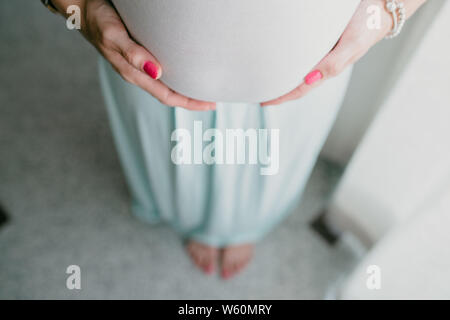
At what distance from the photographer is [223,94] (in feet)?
1.55

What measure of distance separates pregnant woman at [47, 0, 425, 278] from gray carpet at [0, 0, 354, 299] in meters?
0.09

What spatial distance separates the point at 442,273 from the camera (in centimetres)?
61

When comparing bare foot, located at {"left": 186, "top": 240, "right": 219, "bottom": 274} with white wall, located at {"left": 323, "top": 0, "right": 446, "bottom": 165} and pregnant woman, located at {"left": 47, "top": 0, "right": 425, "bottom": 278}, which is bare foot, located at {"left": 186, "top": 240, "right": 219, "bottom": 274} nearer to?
pregnant woman, located at {"left": 47, "top": 0, "right": 425, "bottom": 278}

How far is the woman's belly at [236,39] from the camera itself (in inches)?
13.9

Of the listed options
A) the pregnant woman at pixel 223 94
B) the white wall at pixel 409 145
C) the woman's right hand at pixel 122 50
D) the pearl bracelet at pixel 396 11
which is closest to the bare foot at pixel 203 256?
the pregnant woman at pixel 223 94

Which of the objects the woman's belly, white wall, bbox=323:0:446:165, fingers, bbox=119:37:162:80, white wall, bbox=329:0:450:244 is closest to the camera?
the woman's belly

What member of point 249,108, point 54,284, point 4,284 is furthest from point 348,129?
point 4,284

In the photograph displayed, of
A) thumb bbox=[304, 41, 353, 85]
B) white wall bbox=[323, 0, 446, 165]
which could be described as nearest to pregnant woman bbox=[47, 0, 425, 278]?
thumb bbox=[304, 41, 353, 85]

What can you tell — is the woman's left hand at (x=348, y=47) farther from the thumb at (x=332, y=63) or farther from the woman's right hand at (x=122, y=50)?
the woman's right hand at (x=122, y=50)

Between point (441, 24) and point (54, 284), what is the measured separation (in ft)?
3.54

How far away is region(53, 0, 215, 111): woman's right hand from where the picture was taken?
0.46 meters

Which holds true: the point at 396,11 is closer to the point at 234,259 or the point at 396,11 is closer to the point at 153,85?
the point at 153,85

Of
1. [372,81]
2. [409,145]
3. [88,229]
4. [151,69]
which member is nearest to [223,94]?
[151,69]

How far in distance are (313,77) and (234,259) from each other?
69cm
